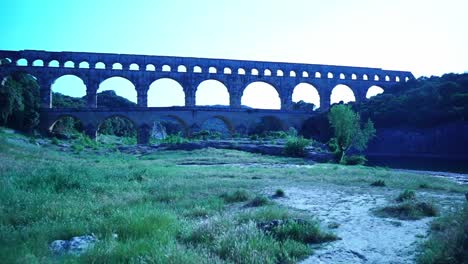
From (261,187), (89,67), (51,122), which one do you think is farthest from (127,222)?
(89,67)

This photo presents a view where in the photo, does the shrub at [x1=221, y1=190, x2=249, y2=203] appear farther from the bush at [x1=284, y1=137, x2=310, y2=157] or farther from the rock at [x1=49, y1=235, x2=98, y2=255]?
the bush at [x1=284, y1=137, x2=310, y2=157]

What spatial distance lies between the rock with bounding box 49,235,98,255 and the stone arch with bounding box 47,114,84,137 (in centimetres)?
3464

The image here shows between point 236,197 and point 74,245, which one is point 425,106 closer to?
point 236,197

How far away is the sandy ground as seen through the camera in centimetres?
409

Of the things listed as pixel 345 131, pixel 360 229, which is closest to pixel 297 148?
pixel 345 131

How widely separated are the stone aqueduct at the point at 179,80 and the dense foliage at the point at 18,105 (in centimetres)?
137

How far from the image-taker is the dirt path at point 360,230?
13.4 feet

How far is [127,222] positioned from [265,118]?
1632 inches

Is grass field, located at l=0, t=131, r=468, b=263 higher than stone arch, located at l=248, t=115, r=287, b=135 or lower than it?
lower

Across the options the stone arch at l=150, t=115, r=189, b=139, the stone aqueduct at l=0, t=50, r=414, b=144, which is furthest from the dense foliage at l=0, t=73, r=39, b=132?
the stone arch at l=150, t=115, r=189, b=139

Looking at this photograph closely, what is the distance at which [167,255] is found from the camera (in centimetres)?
347

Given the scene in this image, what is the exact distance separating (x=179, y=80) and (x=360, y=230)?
40986 millimetres

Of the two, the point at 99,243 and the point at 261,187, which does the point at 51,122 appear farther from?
the point at 99,243

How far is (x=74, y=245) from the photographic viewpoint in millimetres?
4027
